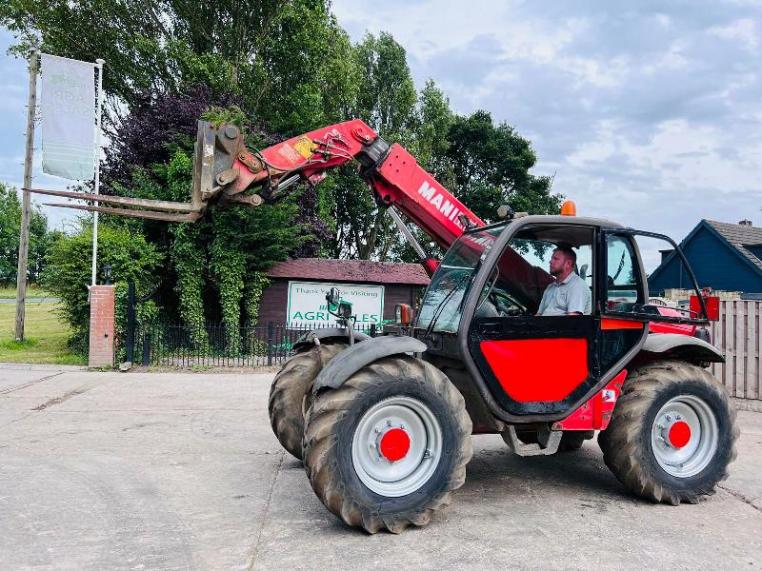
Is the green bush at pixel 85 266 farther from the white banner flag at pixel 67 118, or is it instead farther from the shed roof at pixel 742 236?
the shed roof at pixel 742 236

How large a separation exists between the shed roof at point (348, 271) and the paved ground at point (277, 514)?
31.1 feet

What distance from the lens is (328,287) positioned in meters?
16.5

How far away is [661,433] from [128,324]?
10614 mm

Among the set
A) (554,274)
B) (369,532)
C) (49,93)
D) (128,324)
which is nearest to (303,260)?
(128,324)

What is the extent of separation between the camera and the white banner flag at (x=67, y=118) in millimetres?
12406

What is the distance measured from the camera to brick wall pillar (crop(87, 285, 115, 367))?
12.1 meters

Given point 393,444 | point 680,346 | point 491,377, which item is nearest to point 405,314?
point 491,377

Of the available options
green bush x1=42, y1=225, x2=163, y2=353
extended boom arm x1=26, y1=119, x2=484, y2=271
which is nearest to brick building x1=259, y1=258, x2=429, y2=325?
green bush x1=42, y1=225, x2=163, y2=353

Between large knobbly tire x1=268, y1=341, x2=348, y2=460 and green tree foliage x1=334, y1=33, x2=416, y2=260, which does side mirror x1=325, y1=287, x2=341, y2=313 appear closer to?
large knobbly tire x1=268, y1=341, x2=348, y2=460

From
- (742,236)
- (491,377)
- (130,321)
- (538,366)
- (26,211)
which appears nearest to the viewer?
(491,377)

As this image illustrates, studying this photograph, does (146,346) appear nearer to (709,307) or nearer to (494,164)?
(709,307)

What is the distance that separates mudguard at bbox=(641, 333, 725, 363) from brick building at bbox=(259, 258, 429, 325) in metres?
11.7

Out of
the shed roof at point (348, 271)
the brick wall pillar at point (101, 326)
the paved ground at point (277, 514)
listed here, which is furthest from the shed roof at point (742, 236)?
Answer: the brick wall pillar at point (101, 326)

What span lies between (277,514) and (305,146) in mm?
3345
